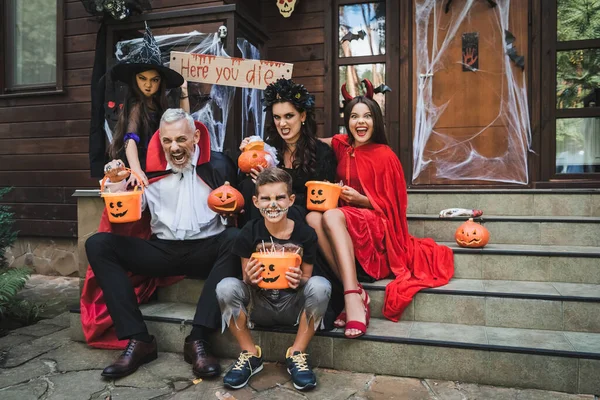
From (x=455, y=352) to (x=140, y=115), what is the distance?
2527 millimetres

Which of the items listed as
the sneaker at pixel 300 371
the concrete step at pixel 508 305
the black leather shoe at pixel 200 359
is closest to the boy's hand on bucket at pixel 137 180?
the black leather shoe at pixel 200 359

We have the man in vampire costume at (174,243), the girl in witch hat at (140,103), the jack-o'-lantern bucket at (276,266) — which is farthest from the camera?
the girl in witch hat at (140,103)

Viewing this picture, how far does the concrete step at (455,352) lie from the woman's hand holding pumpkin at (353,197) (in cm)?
78

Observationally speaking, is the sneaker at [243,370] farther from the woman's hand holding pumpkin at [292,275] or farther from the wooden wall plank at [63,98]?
the wooden wall plank at [63,98]

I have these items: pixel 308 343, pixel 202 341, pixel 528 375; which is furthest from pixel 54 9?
pixel 528 375

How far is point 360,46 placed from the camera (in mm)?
5148

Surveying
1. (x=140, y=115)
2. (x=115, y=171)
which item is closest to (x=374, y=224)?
(x=115, y=171)

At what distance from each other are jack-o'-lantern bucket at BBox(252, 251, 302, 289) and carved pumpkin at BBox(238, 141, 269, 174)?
827 millimetres

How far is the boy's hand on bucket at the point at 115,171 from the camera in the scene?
259 centimetres

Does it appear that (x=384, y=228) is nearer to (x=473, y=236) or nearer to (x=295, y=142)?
(x=473, y=236)

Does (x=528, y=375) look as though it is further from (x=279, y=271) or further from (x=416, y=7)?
(x=416, y=7)

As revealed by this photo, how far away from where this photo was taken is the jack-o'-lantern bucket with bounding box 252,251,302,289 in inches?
81.8

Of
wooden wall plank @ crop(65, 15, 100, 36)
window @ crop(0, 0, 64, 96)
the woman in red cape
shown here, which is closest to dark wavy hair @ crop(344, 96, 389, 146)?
the woman in red cape

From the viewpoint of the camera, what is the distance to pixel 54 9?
18.2 ft
